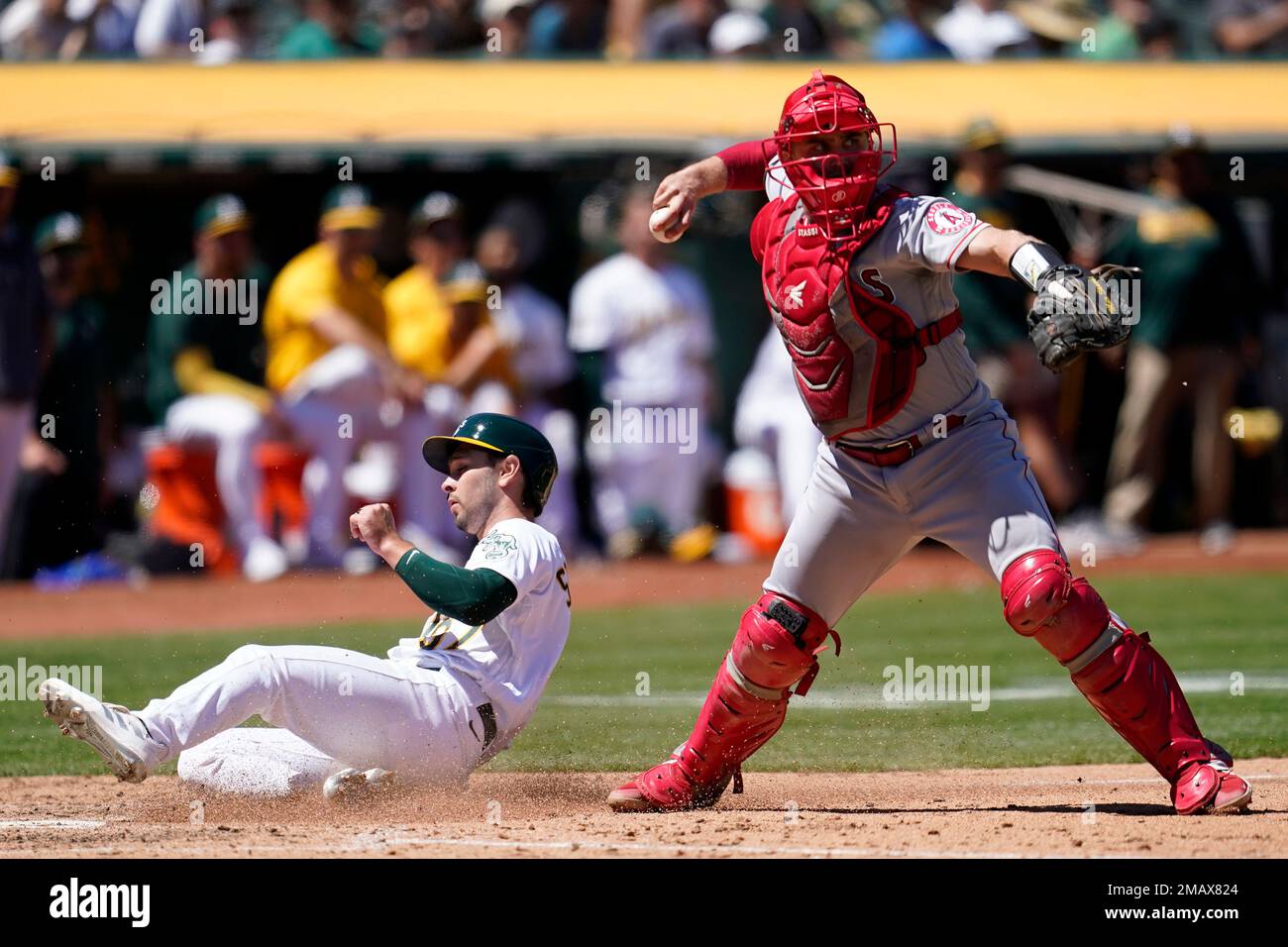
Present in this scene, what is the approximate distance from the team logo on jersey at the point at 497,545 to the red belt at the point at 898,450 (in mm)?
1061

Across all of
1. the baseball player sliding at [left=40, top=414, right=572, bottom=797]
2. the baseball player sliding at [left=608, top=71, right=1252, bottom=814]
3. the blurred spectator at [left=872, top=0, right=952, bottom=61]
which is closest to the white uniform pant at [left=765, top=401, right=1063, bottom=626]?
the baseball player sliding at [left=608, top=71, right=1252, bottom=814]

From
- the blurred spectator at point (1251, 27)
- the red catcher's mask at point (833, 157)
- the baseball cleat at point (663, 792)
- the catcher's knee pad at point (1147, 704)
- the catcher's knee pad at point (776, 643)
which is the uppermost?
the blurred spectator at point (1251, 27)

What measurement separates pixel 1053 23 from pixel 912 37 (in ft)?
5.08

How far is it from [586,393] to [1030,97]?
3.61 meters

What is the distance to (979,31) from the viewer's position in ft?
46.5

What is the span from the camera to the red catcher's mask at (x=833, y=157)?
5.44m

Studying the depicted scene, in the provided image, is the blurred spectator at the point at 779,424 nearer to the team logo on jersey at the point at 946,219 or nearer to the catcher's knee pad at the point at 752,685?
the catcher's knee pad at the point at 752,685

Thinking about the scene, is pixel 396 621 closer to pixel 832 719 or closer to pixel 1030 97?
pixel 832 719

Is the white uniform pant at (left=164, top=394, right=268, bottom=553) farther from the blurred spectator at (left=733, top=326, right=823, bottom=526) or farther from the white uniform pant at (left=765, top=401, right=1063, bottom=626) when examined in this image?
the white uniform pant at (left=765, top=401, right=1063, bottom=626)

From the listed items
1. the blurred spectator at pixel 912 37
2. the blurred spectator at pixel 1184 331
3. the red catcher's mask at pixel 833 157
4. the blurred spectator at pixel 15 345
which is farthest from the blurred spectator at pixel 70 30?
the red catcher's mask at pixel 833 157

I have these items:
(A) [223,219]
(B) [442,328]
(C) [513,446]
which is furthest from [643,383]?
(C) [513,446]

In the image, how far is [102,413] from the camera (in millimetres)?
12414

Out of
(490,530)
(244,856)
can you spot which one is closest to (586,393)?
(490,530)

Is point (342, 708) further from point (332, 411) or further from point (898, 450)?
point (332, 411)
